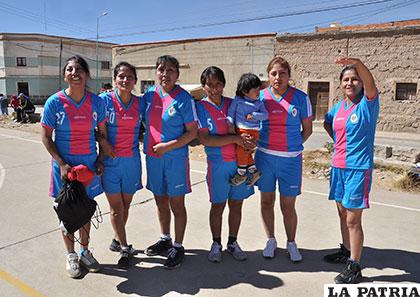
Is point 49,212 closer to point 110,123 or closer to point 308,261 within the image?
point 110,123

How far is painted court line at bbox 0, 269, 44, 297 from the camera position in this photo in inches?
123

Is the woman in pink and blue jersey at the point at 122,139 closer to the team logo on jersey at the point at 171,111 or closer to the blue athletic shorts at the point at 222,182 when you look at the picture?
the team logo on jersey at the point at 171,111

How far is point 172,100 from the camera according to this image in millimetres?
3428

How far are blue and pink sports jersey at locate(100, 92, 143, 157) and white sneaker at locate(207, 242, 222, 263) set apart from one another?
128 centimetres

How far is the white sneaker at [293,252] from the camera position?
3.66m

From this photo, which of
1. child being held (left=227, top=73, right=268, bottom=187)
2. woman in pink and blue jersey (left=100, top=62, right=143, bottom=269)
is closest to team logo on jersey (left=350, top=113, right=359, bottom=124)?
child being held (left=227, top=73, right=268, bottom=187)

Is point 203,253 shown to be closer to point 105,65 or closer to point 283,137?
point 283,137

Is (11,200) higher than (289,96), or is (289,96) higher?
(289,96)

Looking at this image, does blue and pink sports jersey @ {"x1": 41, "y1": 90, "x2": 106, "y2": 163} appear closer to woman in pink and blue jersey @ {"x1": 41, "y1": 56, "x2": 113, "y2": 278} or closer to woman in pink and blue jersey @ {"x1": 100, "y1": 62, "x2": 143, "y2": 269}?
woman in pink and blue jersey @ {"x1": 41, "y1": 56, "x2": 113, "y2": 278}

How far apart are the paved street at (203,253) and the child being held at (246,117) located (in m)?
0.94

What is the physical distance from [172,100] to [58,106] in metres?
1.02

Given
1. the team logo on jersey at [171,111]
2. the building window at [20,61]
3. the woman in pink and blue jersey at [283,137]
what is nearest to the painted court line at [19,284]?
the team logo on jersey at [171,111]

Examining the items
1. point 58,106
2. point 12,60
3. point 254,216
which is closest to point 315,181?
point 254,216

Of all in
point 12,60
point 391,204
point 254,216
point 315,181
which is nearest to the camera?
point 254,216
